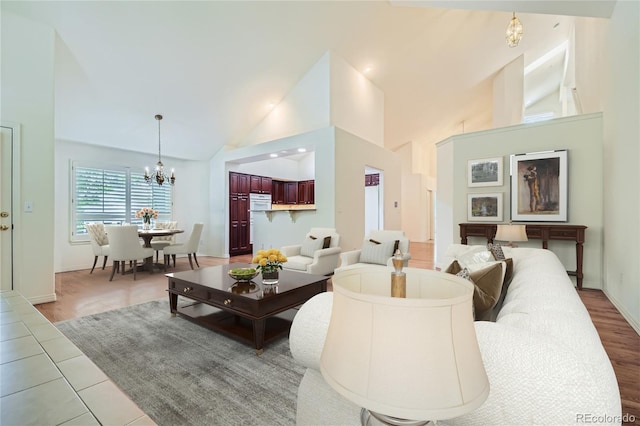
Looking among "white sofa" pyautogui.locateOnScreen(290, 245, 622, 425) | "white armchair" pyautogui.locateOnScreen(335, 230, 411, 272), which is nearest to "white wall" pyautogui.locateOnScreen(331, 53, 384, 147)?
"white armchair" pyautogui.locateOnScreen(335, 230, 411, 272)

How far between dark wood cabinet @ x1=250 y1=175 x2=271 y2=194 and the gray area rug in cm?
537

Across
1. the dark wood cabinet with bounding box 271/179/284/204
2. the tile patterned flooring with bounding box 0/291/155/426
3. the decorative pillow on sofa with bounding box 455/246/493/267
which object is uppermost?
the dark wood cabinet with bounding box 271/179/284/204

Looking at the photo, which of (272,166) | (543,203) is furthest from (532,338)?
(272,166)

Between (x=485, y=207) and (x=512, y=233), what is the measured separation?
127 centimetres

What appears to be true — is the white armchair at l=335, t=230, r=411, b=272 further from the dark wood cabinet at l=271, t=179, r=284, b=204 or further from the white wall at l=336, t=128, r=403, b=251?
the dark wood cabinet at l=271, t=179, r=284, b=204

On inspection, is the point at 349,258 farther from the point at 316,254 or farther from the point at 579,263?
the point at 579,263

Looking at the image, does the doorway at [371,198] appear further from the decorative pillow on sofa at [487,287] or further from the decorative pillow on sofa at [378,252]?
the decorative pillow on sofa at [487,287]

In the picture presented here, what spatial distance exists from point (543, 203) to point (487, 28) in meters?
4.18

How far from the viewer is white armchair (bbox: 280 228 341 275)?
4.14 meters

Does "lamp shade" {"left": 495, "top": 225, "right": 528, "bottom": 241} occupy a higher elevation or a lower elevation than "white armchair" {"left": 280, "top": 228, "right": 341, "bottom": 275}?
higher

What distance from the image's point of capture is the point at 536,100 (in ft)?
32.1

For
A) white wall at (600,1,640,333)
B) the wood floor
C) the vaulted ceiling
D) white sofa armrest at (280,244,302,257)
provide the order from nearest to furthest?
the wood floor
white wall at (600,1,640,333)
the vaulted ceiling
white sofa armrest at (280,244,302,257)

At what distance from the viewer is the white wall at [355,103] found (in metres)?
5.82

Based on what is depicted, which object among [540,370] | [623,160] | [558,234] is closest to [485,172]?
[558,234]
